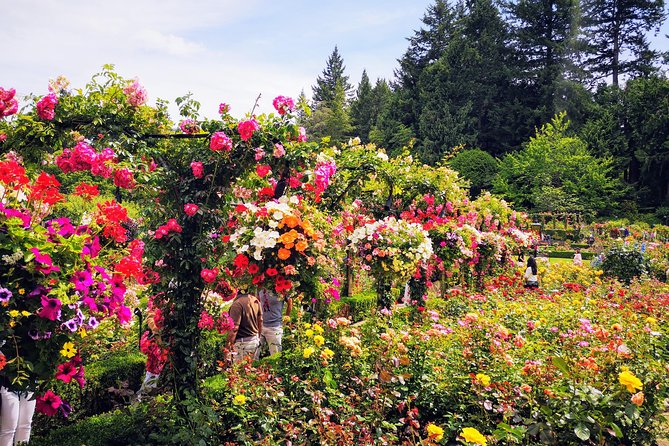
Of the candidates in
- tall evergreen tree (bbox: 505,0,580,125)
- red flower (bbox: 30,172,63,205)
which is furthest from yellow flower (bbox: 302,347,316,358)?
tall evergreen tree (bbox: 505,0,580,125)

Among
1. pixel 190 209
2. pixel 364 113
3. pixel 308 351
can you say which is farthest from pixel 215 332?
pixel 364 113

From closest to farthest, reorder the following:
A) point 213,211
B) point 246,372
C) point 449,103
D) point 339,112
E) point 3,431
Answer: point 3,431 → point 246,372 → point 213,211 → point 449,103 → point 339,112

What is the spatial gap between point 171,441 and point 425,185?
18.9 ft

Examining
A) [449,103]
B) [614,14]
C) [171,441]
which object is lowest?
[171,441]

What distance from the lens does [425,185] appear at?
24.4 feet

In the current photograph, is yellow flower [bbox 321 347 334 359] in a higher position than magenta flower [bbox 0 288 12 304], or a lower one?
lower

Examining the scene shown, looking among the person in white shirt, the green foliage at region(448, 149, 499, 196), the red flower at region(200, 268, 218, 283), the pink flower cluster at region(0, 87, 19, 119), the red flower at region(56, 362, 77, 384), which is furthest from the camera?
the green foliage at region(448, 149, 499, 196)

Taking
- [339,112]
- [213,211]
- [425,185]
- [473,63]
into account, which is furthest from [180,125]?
[339,112]

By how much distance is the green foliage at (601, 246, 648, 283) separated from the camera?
32.4ft

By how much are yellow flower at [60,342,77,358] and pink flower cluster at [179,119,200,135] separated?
1947mm

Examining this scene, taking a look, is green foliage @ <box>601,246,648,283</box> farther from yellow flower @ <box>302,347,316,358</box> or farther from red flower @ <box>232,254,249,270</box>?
red flower @ <box>232,254,249,270</box>

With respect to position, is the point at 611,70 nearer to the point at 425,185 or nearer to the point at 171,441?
the point at 425,185

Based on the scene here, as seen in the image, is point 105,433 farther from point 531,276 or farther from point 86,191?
point 531,276

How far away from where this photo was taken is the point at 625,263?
9.99m
